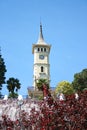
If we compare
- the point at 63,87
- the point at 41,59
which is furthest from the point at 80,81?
the point at 41,59

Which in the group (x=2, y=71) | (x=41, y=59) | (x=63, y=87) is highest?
(x=41, y=59)

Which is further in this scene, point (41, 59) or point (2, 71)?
point (41, 59)

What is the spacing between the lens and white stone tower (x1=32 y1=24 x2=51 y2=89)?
103463mm

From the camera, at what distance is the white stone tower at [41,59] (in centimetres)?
10346

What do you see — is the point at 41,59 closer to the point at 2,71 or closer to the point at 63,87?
the point at 2,71

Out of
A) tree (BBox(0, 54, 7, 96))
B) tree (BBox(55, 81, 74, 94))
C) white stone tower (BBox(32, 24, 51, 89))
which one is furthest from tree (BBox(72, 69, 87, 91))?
white stone tower (BBox(32, 24, 51, 89))

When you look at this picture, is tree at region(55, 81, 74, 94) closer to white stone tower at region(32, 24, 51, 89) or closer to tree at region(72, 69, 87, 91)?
tree at region(72, 69, 87, 91)

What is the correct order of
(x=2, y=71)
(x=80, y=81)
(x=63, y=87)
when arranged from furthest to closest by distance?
(x=80, y=81), (x=2, y=71), (x=63, y=87)

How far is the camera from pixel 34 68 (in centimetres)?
10631

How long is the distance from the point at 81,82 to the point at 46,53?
177 feet

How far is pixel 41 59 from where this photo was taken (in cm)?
10862

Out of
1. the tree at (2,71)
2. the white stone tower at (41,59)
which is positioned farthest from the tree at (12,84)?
the white stone tower at (41,59)

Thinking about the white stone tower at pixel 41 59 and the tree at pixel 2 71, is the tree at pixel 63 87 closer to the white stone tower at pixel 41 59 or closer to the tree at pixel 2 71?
the tree at pixel 2 71

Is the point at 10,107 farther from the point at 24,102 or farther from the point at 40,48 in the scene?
the point at 40,48
